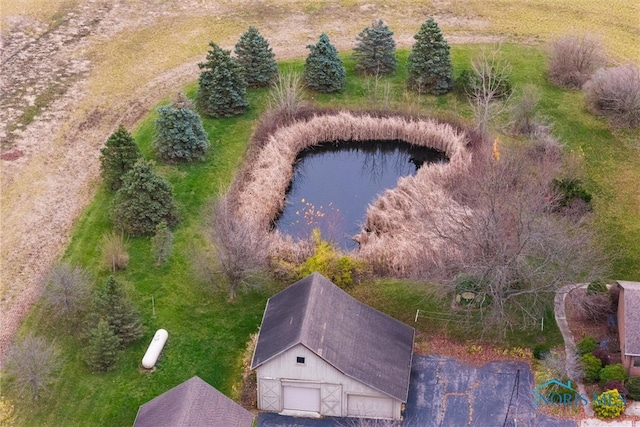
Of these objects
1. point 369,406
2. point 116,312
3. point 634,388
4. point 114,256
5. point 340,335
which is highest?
point 340,335

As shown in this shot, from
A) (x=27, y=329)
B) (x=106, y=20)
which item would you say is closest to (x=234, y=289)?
(x=27, y=329)

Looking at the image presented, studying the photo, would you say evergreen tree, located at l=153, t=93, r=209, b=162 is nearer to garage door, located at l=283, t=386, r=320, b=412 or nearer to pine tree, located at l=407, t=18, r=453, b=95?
pine tree, located at l=407, t=18, r=453, b=95

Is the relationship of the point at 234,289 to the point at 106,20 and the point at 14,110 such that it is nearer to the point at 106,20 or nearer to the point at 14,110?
the point at 14,110

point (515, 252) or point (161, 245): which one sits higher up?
point (515, 252)

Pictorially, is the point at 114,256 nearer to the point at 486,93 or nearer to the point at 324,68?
the point at 324,68

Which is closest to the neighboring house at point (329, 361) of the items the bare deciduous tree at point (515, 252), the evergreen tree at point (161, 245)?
the bare deciduous tree at point (515, 252)

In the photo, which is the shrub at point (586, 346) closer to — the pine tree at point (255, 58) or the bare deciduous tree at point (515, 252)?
the bare deciduous tree at point (515, 252)

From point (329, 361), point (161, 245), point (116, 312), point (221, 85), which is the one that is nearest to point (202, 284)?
point (161, 245)
